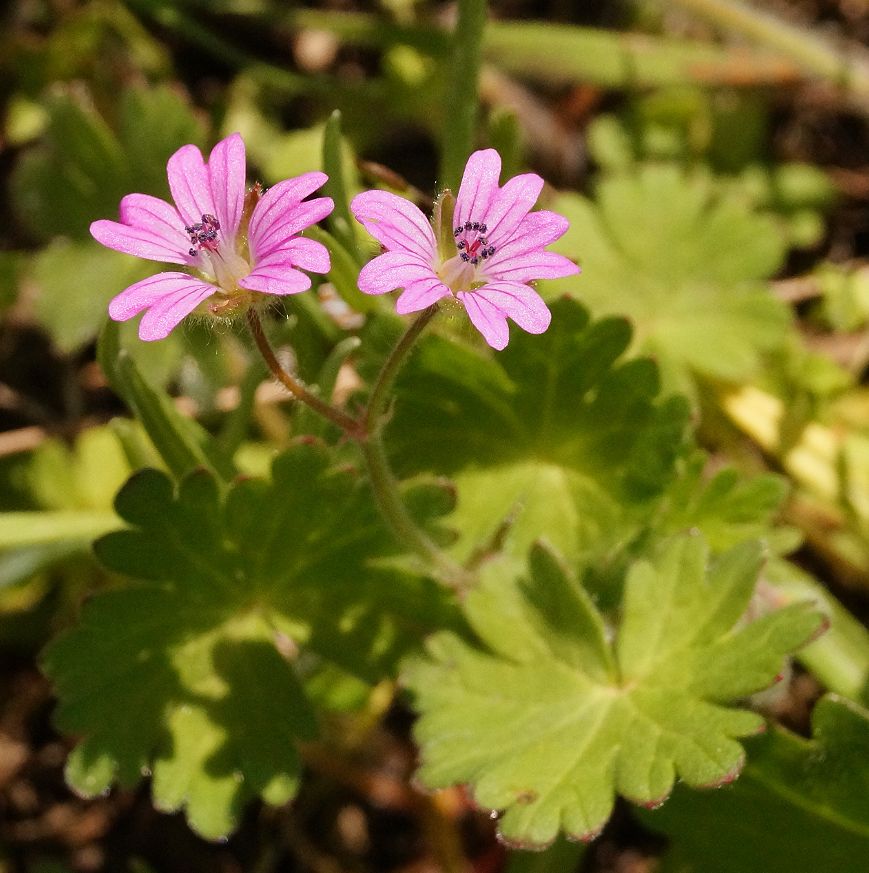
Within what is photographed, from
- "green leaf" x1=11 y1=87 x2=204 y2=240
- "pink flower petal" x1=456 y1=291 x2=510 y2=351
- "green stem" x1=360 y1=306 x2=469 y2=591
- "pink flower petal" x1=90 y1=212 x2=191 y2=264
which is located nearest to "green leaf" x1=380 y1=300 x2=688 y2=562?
"green stem" x1=360 y1=306 x2=469 y2=591

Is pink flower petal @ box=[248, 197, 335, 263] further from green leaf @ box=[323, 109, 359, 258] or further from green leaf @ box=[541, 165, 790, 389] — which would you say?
green leaf @ box=[541, 165, 790, 389]

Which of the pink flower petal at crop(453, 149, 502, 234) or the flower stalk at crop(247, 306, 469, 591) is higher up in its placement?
the pink flower petal at crop(453, 149, 502, 234)

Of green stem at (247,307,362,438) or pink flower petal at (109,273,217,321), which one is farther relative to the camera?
green stem at (247,307,362,438)

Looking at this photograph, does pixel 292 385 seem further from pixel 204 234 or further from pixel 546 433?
pixel 546 433

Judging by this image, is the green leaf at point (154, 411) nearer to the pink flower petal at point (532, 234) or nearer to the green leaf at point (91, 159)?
the pink flower petal at point (532, 234)

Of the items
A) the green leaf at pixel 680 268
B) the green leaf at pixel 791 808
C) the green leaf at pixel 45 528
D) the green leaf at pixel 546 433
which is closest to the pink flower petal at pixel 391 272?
the green leaf at pixel 546 433

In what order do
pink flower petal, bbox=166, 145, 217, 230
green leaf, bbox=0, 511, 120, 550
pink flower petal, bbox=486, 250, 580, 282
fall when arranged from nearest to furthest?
pink flower petal, bbox=486, 250, 580, 282 → pink flower petal, bbox=166, 145, 217, 230 → green leaf, bbox=0, 511, 120, 550

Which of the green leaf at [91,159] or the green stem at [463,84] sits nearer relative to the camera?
the green stem at [463,84]
